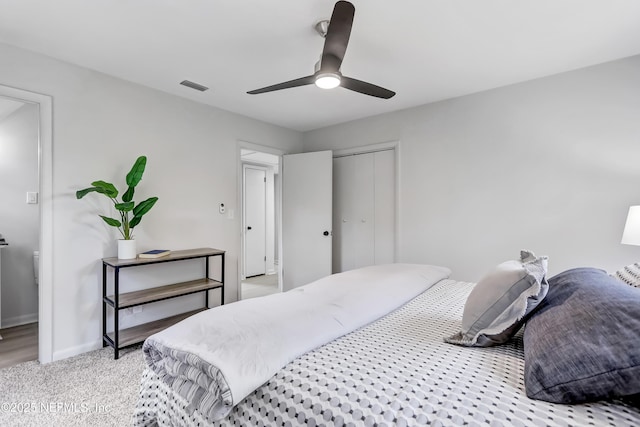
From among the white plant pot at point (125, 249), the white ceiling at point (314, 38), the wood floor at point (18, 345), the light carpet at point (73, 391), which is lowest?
the wood floor at point (18, 345)

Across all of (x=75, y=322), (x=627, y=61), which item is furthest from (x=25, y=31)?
(x=627, y=61)

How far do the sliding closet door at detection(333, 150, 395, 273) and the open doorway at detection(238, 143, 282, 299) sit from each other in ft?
5.43

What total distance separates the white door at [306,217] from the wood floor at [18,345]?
262 cm

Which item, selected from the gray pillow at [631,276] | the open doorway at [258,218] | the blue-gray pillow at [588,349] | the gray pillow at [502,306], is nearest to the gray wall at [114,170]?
the open doorway at [258,218]

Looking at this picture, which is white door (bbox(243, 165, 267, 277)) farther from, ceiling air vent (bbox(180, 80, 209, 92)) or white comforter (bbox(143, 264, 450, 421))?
white comforter (bbox(143, 264, 450, 421))

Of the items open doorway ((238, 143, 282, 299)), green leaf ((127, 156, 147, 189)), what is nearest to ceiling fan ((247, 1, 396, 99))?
green leaf ((127, 156, 147, 189))

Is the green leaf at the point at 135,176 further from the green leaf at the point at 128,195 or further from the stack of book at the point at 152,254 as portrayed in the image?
the stack of book at the point at 152,254

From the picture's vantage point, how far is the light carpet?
167 cm

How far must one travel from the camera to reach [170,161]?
302 cm

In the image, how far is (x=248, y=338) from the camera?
40.3 inches

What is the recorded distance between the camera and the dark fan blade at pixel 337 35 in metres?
1.43

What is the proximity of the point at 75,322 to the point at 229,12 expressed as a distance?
2.65 meters

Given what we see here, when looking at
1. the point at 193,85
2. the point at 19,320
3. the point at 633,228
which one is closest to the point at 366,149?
the point at 193,85

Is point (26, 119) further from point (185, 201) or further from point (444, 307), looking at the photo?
point (444, 307)
